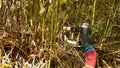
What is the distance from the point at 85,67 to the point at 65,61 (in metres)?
0.15

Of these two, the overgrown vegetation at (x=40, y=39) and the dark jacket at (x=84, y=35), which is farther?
the dark jacket at (x=84, y=35)

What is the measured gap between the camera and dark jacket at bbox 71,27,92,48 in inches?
99.5

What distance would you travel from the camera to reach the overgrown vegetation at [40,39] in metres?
2.40

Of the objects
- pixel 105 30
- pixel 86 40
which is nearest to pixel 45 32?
pixel 86 40

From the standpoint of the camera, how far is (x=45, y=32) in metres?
2.44

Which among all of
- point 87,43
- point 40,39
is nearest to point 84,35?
point 87,43

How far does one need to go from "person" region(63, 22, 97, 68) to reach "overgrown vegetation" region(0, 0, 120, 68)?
0.20 feet

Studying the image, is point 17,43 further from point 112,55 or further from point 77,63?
point 112,55

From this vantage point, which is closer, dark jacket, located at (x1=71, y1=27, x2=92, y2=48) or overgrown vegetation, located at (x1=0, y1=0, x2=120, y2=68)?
overgrown vegetation, located at (x1=0, y1=0, x2=120, y2=68)

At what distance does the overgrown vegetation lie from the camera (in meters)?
2.40

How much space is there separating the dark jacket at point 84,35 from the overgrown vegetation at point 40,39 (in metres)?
0.08

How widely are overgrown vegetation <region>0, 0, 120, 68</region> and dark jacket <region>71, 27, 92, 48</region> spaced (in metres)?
0.08

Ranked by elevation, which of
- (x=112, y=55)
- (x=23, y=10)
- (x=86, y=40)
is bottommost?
(x=112, y=55)

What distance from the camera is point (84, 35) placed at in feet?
8.37
